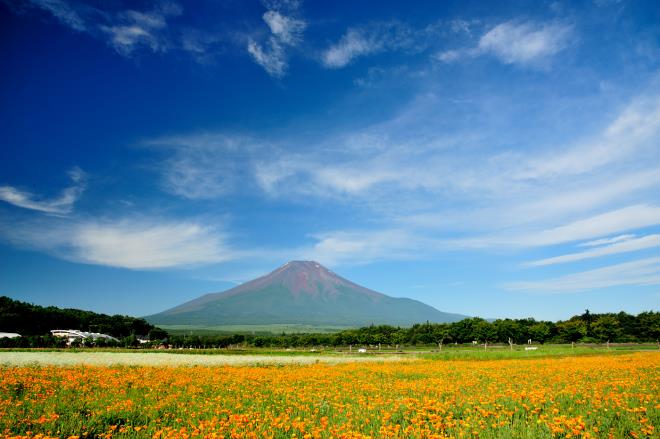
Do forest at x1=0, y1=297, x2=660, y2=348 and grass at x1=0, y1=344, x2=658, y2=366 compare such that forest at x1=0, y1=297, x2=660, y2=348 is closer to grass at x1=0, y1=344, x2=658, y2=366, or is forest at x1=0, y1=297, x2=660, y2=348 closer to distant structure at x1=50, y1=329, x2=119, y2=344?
distant structure at x1=50, y1=329, x2=119, y2=344

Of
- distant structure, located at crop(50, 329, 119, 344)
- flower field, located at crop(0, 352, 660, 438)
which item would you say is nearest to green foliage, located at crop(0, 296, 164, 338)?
distant structure, located at crop(50, 329, 119, 344)

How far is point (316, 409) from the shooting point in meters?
9.44

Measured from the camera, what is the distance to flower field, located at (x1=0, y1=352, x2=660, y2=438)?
7.36 metres

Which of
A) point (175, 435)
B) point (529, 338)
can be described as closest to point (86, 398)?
point (175, 435)

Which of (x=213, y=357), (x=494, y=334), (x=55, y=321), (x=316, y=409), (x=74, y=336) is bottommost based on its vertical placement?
(x=74, y=336)

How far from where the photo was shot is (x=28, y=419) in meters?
8.19

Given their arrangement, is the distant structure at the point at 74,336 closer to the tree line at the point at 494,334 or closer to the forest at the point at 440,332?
the forest at the point at 440,332

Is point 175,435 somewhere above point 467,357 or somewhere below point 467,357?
above

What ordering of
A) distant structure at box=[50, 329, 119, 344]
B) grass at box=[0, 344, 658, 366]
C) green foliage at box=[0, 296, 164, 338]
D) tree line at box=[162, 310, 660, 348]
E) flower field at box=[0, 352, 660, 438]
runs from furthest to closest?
1. green foliage at box=[0, 296, 164, 338]
2. distant structure at box=[50, 329, 119, 344]
3. tree line at box=[162, 310, 660, 348]
4. grass at box=[0, 344, 658, 366]
5. flower field at box=[0, 352, 660, 438]

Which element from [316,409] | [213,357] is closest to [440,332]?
[213,357]

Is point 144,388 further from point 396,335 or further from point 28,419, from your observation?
A: point 396,335

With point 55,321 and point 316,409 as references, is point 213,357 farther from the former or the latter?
point 55,321

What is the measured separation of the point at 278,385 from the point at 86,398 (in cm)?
607

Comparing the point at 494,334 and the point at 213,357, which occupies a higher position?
the point at 213,357
